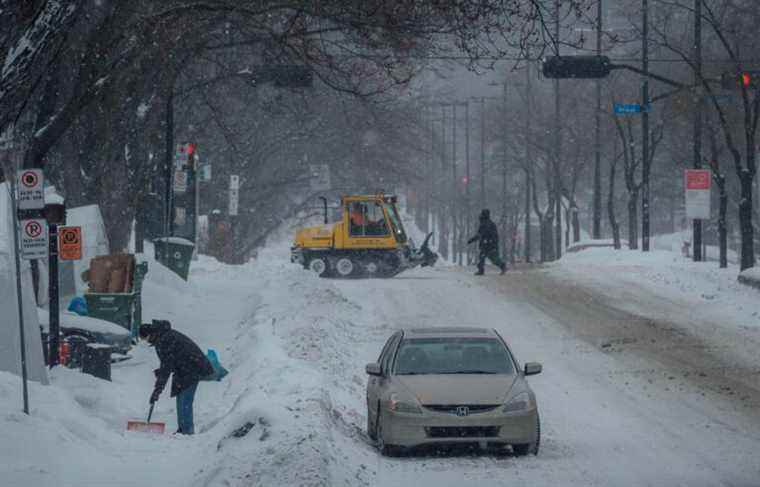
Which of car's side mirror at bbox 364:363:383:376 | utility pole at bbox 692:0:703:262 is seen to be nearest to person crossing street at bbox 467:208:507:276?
utility pole at bbox 692:0:703:262

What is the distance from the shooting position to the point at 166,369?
52.6ft

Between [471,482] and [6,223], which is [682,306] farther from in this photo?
[471,482]

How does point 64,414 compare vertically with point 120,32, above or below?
below

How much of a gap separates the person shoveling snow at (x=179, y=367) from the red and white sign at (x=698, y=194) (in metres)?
23.2

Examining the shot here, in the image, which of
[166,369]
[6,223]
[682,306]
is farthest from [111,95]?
[682,306]

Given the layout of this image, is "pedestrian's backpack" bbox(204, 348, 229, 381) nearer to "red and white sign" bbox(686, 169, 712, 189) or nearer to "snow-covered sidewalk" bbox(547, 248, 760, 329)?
"snow-covered sidewalk" bbox(547, 248, 760, 329)

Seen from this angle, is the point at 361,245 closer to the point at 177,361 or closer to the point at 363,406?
the point at 363,406

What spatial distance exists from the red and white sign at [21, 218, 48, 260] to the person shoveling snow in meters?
1.63

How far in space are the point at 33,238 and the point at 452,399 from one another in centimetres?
570

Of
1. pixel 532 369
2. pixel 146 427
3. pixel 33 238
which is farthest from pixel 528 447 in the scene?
pixel 33 238

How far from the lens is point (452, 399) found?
13.1 meters

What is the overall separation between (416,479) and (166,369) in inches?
203

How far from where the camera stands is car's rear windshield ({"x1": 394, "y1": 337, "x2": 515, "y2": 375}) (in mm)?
14227

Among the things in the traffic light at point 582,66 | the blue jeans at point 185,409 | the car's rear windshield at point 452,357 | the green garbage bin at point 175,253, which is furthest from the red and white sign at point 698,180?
the blue jeans at point 185,409
